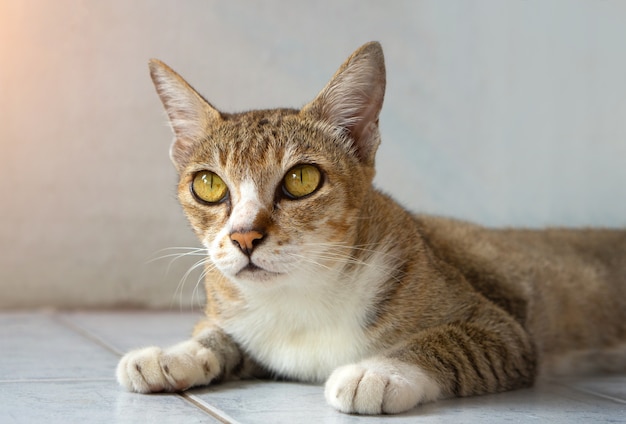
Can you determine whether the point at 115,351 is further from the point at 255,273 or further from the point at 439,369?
the point at 439,369

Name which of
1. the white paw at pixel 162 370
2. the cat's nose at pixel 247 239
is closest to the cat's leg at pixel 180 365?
the white paw at pixel 162 370

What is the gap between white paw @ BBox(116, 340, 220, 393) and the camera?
2.08 m

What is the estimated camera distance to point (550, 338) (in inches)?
110

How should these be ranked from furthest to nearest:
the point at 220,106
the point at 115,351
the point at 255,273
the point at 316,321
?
the point at 220,106 → the point at 115,351 → the point at 316,321 → the point at 255,273

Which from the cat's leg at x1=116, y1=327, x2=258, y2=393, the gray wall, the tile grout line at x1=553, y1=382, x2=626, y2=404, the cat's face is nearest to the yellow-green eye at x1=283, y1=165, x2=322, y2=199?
the cat's face

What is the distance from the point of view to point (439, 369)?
2053 mm

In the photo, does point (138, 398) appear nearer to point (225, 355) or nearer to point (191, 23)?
point (225, 355)

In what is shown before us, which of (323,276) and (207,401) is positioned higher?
(323,276)

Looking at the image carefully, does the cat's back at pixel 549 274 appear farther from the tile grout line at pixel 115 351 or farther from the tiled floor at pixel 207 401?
the tile grout line at pixel 115 351

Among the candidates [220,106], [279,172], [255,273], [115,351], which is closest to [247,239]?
[255,273]

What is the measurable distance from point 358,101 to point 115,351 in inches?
49.4

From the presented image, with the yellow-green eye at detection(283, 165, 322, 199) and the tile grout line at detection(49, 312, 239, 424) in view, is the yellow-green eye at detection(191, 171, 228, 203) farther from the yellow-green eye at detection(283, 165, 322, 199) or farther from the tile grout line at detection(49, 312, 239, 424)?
the tile grout line at detection(49, 312, 239, 424)

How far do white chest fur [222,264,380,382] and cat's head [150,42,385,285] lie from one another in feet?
0.33

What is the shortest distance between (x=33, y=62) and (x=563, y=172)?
2.59 meters
